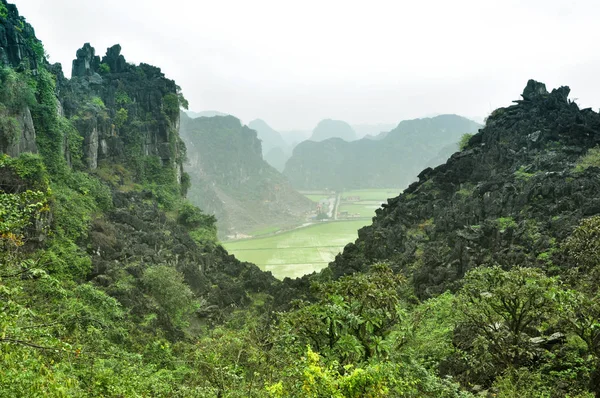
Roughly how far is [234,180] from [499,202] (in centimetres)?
9942

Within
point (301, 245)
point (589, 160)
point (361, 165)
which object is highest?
point (361, 165)

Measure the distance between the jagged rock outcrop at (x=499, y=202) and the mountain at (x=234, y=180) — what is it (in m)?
62.1

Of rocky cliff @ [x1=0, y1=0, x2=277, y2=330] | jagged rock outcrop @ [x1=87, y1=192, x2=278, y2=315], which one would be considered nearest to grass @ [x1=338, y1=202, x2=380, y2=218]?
rocky cliff @ [x1=0, y1=0, x2=277, y2=330]

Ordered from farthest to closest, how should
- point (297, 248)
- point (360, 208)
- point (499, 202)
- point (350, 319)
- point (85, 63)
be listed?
point (360, 208) < point (297, 248) < point (85, 63) < point (499, 202) < point (350, 319)

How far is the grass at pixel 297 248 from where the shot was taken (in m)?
49.4

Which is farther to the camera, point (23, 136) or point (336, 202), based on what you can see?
point (336, 202)

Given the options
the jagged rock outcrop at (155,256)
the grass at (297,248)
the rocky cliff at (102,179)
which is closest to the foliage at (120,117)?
the rocky cliff at (102,179)

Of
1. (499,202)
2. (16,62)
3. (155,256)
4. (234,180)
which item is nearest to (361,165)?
(234,180)

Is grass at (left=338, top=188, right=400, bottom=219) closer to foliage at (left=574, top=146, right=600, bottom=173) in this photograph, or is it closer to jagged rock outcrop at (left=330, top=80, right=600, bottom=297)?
jagged rock outcrop at (left=330, top=80, right=600, bottom=297)

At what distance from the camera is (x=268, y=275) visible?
92.2 feet

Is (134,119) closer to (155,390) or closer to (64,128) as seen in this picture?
(64,128)

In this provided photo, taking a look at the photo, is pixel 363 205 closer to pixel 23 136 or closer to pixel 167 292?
pixel 167 292

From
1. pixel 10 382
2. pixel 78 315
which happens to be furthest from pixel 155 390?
pixel 78 315

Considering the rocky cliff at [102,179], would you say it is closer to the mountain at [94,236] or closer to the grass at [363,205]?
the mountain at [94,236]
